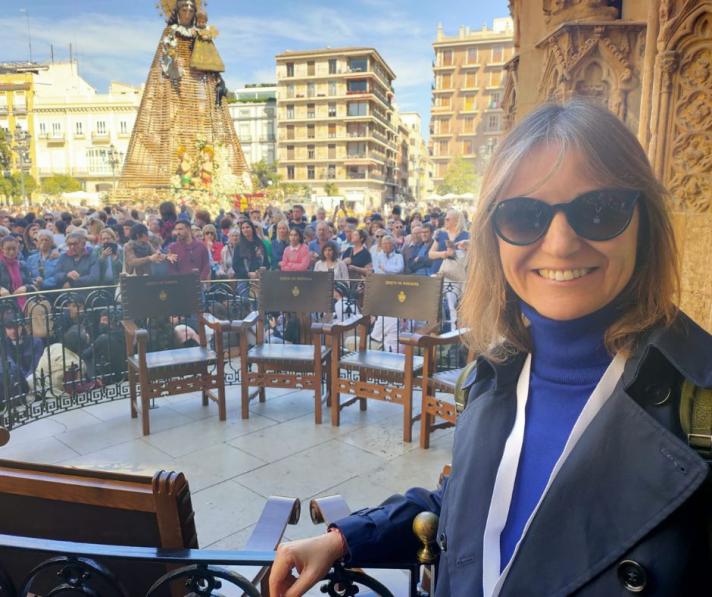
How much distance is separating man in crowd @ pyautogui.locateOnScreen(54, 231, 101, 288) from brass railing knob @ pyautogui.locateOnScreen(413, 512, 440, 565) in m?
6.64

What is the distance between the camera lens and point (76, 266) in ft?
22.5

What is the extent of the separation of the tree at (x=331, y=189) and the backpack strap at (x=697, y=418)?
74.2 meters

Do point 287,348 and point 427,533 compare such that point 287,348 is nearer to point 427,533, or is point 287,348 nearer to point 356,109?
point 427,533

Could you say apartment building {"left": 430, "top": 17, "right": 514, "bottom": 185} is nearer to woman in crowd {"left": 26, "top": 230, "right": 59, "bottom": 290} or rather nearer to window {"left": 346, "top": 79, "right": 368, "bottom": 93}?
window {"left": 346, "top": 79, "right": 368, "bottom": 93}

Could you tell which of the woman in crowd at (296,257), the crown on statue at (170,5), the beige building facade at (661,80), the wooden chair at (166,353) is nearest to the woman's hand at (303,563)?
the beige building facade at (661,80)

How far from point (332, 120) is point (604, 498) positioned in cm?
8464

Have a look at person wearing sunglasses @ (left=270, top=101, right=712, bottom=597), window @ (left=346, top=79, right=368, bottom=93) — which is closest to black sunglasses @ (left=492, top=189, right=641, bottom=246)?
person wearing sunglasses @ (left=270, top=101, right=712, bottom=597)

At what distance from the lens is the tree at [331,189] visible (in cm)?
7438

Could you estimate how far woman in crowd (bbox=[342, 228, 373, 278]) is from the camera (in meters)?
8.13

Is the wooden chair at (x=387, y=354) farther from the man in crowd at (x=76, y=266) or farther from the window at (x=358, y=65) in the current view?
the window at (x=358, y=65)

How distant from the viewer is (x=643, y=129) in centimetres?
361

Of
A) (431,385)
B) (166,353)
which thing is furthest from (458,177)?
(431,385)

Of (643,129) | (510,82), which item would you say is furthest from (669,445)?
(510,82)

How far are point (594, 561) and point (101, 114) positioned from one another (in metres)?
90.8
